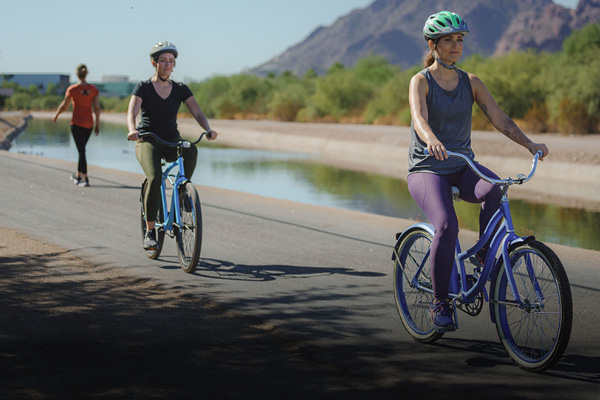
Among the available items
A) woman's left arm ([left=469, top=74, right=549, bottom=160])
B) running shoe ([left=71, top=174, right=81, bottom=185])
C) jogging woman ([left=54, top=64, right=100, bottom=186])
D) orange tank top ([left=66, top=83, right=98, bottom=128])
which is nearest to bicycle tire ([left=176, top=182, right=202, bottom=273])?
woman's left arm ([left=469, top=74, right=549, bottom=160])

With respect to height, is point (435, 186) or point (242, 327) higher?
point (435, 186)

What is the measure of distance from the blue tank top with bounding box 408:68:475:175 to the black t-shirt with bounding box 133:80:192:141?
3.73 m

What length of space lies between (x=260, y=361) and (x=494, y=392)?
1468mm

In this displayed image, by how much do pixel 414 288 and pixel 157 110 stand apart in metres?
3.81

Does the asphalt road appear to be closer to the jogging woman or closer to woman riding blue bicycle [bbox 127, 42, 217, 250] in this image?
woman riding blue bicycle [bbox 127, 42, 217, 250]

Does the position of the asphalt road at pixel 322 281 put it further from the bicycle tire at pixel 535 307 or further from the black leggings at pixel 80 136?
the black leggings at pixel 80 136

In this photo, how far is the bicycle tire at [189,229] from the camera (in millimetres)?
8297

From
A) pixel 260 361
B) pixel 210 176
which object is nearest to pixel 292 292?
pixel 260 361

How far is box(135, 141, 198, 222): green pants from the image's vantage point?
8859 mm

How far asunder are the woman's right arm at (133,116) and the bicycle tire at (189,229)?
2.25ft

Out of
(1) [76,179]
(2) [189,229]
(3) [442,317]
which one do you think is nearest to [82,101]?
(1) [76,179]

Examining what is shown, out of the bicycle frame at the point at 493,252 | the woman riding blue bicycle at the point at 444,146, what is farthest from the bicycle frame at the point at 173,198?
the bicycle frame at the point at 493,252

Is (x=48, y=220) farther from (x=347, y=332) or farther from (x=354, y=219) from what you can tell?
(x=347, y=332)

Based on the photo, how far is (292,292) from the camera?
7750 millimetres
